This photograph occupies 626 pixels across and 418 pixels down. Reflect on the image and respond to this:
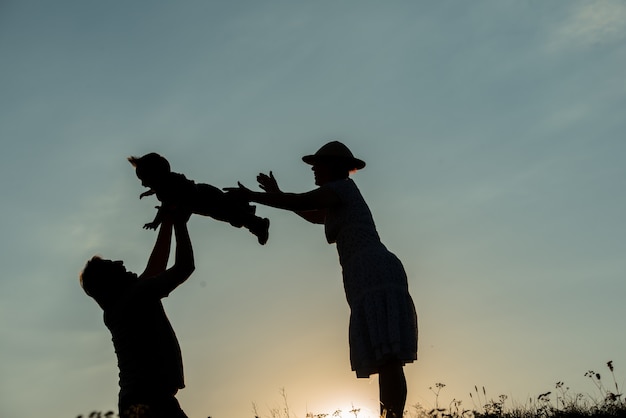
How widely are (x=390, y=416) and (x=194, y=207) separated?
7.66 feet

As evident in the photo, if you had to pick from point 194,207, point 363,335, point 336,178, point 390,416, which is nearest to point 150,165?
point 194,207

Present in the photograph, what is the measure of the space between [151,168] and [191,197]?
16.1 inches

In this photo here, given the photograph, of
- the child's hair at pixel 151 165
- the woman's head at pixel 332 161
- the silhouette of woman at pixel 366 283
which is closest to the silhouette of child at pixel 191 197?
the child's hair at pixel 151 165

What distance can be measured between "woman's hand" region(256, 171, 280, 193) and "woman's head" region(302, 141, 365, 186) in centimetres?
37

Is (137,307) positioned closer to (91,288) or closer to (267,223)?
(91,288)

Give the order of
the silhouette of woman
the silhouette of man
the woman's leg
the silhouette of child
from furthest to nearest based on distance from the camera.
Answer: the silhouette of child → the silhouette of woman → the woman's leg → the silhouette of man

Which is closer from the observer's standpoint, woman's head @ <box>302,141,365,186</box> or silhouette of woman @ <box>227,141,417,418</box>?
silhouette of woman @ <box>227,141,417,418</box>

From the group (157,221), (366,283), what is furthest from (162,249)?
(366,283)

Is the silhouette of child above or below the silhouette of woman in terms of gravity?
above

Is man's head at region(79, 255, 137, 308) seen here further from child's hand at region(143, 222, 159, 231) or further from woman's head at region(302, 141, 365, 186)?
woman's head at region(302, 141, 365, 186)

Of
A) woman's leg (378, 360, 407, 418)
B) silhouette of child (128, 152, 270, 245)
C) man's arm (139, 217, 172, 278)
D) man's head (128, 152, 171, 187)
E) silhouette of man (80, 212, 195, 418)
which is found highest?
man's head (128, 152, 171, 187)

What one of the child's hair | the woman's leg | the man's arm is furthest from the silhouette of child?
the woman's leg

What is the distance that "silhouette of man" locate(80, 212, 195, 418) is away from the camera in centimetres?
537

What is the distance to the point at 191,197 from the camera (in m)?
6.54
